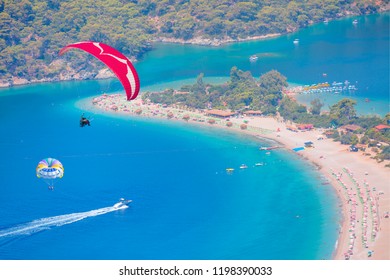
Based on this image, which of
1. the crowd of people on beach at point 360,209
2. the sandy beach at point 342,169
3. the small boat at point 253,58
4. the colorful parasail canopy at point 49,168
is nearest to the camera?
the sandy beach at point 342,169

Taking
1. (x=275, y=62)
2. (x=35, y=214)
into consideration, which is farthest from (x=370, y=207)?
(x=275, y=62)

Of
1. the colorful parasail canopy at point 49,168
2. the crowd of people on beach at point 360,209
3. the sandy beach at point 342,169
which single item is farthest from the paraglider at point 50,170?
the crowd of people on beach at point 360,209

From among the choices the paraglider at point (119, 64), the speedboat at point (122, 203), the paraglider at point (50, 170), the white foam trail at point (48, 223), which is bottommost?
the white foam trail at point (48, 223)

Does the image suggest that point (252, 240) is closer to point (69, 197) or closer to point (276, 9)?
point (69, 197)

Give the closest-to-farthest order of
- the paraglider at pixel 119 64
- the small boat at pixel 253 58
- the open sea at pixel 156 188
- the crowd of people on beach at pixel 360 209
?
the paraglider at pixel 119 64 < the crowd of people on beach at pixel 360 209 < the open sea at pixel 156 188 < the small boat at pixel 253 58

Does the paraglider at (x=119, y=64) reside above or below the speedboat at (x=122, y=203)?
above

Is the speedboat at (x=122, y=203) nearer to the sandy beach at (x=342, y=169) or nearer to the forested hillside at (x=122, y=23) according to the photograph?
the sandy beach at (x=342, y=169)

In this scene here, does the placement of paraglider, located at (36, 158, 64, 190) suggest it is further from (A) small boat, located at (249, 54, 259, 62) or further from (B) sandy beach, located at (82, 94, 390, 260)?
(A) small boat, located at (249, 54, 259, 62)
